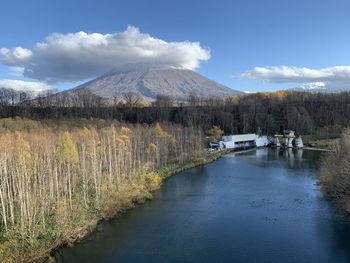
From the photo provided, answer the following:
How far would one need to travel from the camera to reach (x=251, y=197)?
93.7ft

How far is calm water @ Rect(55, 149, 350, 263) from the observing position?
17.3m

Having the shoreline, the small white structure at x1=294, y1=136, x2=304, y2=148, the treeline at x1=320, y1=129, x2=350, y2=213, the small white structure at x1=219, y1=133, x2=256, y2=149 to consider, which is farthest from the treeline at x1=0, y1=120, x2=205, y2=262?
the small white structure at x1=294, y1=136, x2=304, y2=148

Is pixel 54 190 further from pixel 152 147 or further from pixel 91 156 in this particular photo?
pixel 152 147

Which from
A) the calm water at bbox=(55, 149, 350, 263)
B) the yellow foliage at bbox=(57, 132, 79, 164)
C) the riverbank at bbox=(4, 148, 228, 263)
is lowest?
the calm water at bbox=(55, 149, 350, 263)

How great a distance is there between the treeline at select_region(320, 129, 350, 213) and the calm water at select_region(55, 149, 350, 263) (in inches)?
38.7

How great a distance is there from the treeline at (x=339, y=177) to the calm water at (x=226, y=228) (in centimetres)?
98

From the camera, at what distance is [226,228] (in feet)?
69.1

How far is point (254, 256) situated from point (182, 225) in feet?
19.3

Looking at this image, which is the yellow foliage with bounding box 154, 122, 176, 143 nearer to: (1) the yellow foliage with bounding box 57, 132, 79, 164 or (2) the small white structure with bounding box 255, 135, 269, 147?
(1) the yellow foliage with bounding box 57, 132, 79, 164

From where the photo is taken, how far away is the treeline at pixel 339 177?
23281 mm

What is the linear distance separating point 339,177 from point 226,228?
33.8 ft

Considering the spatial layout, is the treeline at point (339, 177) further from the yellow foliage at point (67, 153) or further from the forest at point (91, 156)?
the yellow foliage at point (67, 153)

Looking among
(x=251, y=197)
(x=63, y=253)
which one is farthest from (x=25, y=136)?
(x=251, y=197)

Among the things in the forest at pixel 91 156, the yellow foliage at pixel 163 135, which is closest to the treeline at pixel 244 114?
the forest at pixel 91 156
